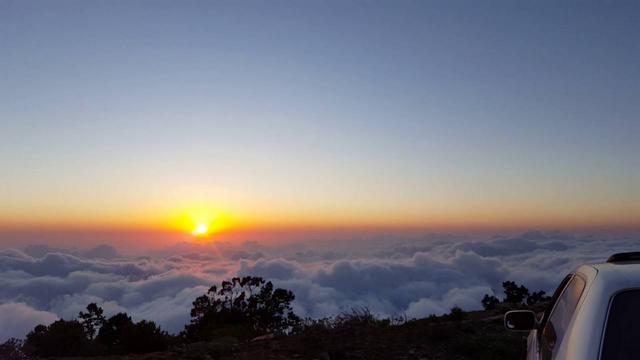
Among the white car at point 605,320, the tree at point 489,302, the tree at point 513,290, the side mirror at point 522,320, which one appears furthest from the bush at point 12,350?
the tree at point 513,290

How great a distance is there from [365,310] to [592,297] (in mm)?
10920

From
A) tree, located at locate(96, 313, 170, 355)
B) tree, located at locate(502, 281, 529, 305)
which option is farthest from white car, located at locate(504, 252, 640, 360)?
tree, located at locate(502, 281, 529, 305)

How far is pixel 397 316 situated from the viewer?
13.5 metres

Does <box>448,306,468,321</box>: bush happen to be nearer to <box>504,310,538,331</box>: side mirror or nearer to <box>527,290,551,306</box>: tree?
<box>527,290,551,306</box>: tree

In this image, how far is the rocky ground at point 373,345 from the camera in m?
10.5

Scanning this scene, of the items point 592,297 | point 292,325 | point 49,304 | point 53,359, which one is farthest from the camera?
point 49,304

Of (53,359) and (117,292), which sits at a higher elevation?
(53,359)

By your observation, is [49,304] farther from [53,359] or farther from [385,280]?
[53,359]

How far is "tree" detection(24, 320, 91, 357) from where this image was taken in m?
14.3

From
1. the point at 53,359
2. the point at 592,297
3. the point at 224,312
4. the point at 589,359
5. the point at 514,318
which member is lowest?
the point at 224,312

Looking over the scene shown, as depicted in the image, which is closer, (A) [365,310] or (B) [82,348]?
(A) [365,310]

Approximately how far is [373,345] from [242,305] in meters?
19.6

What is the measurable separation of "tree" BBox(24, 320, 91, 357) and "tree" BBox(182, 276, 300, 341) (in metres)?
8.42

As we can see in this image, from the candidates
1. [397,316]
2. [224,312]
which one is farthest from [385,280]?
[397,316]
